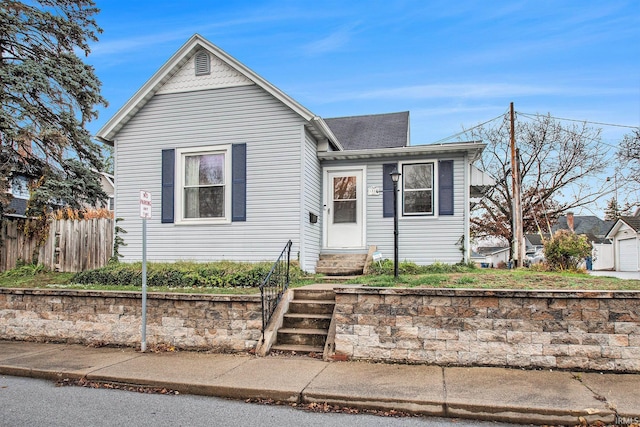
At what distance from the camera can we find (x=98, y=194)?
53.5ft

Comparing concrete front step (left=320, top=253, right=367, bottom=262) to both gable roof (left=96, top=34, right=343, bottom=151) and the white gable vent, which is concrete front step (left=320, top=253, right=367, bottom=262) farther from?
the white gable vent

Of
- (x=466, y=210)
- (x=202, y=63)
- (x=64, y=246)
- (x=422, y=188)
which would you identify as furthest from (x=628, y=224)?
(x=64, y=246)

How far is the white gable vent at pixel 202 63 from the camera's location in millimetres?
11477

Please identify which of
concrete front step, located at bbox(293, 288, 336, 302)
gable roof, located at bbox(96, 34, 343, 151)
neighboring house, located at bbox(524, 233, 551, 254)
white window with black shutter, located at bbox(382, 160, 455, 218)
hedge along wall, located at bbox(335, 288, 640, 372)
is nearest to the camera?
hedge along wall, located at bbox(335, 288, 640, 372)

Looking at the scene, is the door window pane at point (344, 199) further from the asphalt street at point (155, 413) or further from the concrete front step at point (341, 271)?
the asphalt street at point (155, 413)

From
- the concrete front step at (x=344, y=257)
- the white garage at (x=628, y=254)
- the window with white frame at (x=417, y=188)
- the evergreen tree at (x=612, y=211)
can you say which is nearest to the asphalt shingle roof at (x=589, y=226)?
the evergreen tree at (x=612, y=211)

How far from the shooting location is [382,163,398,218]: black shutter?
39.0 ft

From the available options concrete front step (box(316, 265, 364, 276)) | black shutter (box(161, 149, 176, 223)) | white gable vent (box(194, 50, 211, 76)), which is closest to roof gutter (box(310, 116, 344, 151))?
white gable vent (box(194, 50, 211, 76))

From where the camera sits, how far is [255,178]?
36.4 ft

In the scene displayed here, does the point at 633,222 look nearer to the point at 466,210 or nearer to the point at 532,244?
the point at 532,244

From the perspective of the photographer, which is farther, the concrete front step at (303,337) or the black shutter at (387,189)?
the black shutter at (387,189)

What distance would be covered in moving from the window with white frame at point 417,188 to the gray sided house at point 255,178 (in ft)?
0.09

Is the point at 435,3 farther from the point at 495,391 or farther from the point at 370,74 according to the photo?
the point at 495,391

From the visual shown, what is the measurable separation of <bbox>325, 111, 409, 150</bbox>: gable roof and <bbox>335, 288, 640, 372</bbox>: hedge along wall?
7474 mm
